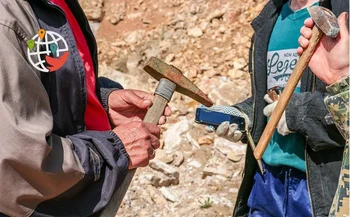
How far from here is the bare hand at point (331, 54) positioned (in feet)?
6.54

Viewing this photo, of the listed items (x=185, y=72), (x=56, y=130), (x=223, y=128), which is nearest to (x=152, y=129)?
(x=56, y=130)

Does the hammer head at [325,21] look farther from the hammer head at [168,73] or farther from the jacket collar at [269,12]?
the jacket collar at [269,12]

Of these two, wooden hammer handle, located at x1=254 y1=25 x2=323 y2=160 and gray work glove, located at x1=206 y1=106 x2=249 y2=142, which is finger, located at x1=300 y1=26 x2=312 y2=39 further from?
gray work glove, located at x1=206 y1=106 x2=249 y2=142

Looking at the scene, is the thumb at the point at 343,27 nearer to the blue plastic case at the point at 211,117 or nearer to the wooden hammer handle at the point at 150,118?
the wooden hammer handle at the point at 150,118

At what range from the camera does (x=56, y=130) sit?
2139mm

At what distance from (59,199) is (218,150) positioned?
3.63 m

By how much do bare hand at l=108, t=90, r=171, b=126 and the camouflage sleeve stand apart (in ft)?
Result: 2.99

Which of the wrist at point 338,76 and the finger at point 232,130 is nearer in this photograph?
the wrist at point 338,76

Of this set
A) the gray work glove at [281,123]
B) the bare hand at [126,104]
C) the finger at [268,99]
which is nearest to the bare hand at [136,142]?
the bare hand at [126,104]

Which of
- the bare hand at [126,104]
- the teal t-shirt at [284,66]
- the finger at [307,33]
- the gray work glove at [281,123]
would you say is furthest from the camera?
the teal t-shirt at [284,66]

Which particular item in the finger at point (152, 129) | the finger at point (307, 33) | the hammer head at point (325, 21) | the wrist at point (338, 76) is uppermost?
the hammer head at point (325, 21)

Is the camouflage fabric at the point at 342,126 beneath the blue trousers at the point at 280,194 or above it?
above

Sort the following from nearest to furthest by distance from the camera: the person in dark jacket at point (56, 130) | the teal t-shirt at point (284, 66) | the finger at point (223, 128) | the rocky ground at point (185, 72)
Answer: the person in dark jacket at point (56, 130) < the teal t-shirt at point (284, 66) < the finger at point (223, 128) < the rocky ground at point (185, 72)

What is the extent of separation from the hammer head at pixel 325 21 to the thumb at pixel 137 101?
81 centimetres
